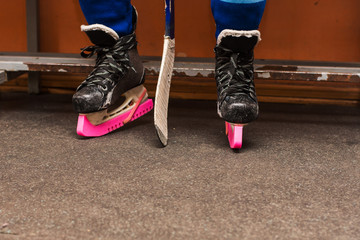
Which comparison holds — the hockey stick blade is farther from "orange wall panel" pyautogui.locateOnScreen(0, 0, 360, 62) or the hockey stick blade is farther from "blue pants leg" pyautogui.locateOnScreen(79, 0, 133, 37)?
"orange wall panel" pyautogui.locateOnScreen(0, 0, 360, 62)

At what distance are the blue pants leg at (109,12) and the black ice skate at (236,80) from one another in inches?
11.9

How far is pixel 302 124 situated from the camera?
1333 mm

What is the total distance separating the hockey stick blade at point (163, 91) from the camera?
0.99 metres

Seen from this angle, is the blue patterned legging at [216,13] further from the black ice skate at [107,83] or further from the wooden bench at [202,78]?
the wooden bench at [202,78]

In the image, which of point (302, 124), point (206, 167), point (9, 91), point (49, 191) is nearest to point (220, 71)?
point (206, 167)

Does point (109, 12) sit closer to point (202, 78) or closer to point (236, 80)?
point (236, 80)

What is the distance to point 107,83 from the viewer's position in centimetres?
108

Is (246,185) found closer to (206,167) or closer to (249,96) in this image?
(206,167)

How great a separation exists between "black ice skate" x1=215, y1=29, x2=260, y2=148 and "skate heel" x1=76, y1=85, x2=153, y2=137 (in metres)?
0.31

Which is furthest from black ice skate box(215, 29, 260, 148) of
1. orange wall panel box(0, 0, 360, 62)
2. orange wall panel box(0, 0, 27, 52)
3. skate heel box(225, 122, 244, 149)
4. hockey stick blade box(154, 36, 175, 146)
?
orange wall panel box(0, 0, 27, 52)

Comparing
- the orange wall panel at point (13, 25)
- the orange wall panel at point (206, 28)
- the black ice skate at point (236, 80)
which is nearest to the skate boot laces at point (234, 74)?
the black ice skate at point (236, 80)

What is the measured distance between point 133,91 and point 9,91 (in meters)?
0.93

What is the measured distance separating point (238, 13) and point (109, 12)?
1.25ft

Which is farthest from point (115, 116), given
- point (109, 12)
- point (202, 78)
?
point (202, 78)
